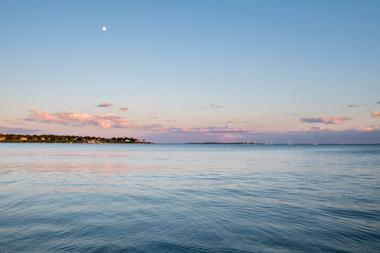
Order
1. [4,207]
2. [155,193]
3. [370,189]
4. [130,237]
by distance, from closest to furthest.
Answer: [130,237] → [4,207] → [155,193] → [370,189]

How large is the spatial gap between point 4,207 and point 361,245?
1821 cm

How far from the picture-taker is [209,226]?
14.8 meters

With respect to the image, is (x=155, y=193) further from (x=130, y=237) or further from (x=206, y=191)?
(x=130, y=237)

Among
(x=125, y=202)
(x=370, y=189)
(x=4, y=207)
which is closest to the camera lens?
(x=4, y=207)

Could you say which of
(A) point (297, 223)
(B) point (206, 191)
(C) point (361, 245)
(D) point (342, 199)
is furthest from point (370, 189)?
(C) point (361, 245)

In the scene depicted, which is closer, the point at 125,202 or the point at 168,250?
the point at 168,250

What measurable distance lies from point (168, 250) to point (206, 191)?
15.1 metres

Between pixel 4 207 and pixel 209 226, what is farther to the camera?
pixel 4 207

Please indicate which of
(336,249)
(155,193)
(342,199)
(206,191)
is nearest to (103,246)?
(336,249)

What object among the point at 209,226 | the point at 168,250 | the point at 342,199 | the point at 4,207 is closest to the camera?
the point at 168,250

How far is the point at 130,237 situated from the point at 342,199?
53.1ft

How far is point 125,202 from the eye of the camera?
69.7 feet

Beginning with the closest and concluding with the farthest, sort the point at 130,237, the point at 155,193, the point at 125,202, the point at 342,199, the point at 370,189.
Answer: the point at 130,237 → the point at 125,202 → the point at 342,199 → the point at 155,193 → the point at 370,189

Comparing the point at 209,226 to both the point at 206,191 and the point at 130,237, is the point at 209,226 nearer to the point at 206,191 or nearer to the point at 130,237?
the point at 130,237
